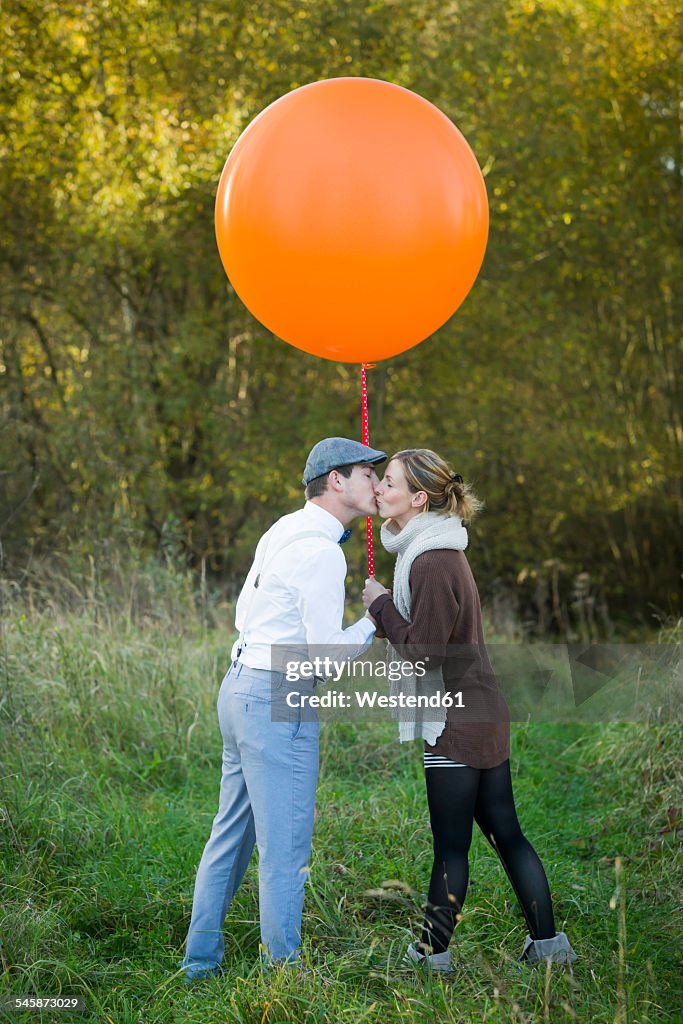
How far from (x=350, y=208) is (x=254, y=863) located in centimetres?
256

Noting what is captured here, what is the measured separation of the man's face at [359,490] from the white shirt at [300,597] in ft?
0.26

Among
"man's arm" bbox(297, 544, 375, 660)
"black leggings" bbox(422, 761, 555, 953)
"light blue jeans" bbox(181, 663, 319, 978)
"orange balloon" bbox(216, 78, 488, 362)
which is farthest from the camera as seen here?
"orange balloon" bbox(216, 78, 488, 362)

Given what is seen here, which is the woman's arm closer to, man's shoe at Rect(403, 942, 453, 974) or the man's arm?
the man's arm

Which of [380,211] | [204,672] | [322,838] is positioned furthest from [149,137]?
[322,838]

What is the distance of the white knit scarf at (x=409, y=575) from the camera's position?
302 cm

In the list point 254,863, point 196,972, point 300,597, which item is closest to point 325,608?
point 300,597

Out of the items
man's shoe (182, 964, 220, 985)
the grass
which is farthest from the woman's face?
man's shoe (182, 964, 220, 985)

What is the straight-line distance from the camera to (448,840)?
3.04m

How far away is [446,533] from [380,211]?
44.6 inches

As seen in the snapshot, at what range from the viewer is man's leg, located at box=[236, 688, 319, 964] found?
2908 mm

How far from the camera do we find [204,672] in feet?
18.3

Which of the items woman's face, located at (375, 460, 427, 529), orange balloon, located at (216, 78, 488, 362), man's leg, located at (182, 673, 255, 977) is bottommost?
man's leg, located at (182, 673, 255, 977)

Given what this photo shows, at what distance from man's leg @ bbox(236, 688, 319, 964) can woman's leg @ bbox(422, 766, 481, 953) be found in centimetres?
41

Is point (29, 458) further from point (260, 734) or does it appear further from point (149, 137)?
point (260, 734)
